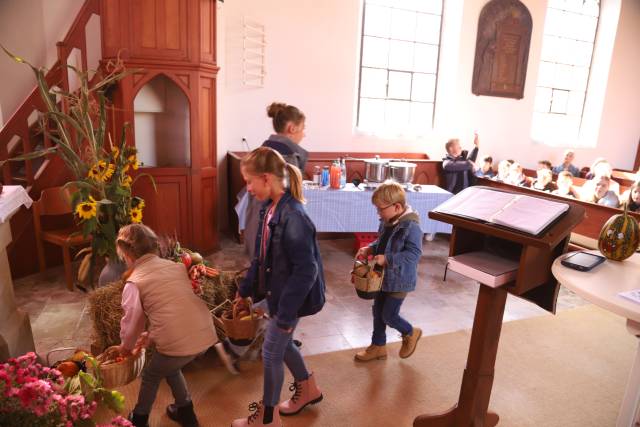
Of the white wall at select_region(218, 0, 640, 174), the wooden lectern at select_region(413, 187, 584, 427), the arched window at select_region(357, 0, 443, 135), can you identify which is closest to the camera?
the wooden lectern at select_region(413, 187, 584, 427)

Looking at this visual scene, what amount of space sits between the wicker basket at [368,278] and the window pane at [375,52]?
533cm

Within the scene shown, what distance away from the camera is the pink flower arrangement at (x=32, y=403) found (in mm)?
1217

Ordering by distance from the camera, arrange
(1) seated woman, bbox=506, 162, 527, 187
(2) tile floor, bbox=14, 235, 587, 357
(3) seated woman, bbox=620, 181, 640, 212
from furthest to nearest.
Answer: (1) seated woman, bbox=506, 162, 527, 187, (3) seated woman, bbox=620, 181, 640, 212, (2) tile floor, bbox=14, 235, 587, 357

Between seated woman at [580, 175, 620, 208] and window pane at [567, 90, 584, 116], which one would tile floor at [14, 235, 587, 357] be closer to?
seated woman at [580, 175, 620, 208]

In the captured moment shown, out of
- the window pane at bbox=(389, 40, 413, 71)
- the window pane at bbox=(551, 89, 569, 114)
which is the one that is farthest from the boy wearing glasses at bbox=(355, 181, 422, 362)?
the window pane at bbox=(551, 89, 569, 114)

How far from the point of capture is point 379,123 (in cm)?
777

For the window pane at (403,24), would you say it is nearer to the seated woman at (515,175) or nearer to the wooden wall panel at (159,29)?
the seated woman at (515,175)

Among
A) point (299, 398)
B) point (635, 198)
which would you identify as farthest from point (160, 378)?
point (635, 198)

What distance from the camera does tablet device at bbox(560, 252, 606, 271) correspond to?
5.61 feet

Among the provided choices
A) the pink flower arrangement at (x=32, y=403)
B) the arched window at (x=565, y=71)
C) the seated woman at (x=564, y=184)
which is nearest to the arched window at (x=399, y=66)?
the arched window at (x=565, y=71)

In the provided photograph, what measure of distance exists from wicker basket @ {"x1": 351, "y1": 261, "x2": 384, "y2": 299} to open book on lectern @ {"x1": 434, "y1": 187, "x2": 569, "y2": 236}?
0.83 metres

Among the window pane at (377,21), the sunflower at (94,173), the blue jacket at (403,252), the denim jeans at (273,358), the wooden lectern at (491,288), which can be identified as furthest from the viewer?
the window pane at (377,21)

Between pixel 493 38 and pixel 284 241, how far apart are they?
7157 mm

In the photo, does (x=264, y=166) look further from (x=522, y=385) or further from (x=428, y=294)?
(x=428, y=294)
